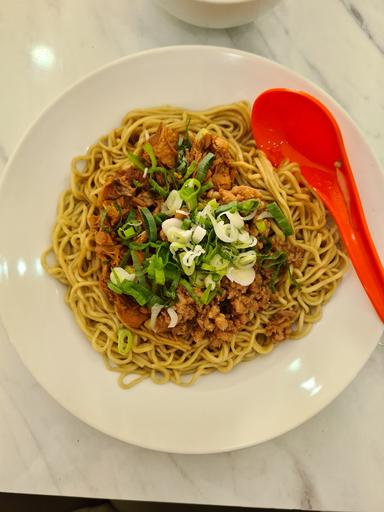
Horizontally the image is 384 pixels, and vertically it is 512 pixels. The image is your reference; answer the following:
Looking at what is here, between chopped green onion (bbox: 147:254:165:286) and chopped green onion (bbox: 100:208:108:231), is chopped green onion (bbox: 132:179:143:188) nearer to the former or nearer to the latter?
chopped green onion (bbox: 100:208:108:231)

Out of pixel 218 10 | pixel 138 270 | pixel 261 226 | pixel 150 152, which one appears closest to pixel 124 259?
pixel 138 270

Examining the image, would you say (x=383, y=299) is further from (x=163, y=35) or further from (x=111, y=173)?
(x=163, y=35)

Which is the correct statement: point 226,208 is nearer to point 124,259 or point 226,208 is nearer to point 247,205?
point 247,205

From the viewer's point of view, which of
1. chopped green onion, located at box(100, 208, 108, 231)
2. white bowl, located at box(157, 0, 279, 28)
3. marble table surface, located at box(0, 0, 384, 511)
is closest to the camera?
white bowl, located at box(157, 0, 279, 28)

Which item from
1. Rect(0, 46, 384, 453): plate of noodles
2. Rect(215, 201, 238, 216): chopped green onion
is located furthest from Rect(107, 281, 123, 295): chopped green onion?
Rect(215, 201, 238, 216): chopped green onion

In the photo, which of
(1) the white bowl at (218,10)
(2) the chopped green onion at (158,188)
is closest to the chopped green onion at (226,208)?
(2) the chopped green onion at (158,188)

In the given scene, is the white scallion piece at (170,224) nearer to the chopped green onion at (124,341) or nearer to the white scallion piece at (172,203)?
the white scallion piece at (172,203)

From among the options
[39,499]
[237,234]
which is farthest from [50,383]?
[39,499]
